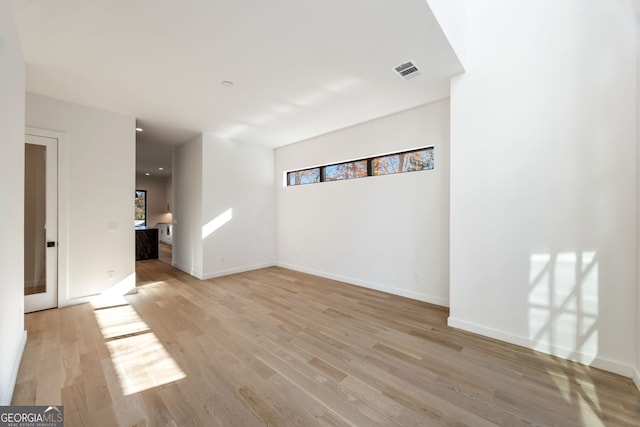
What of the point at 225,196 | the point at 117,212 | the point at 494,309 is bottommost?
the point at 494,309

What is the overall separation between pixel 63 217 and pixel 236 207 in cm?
257

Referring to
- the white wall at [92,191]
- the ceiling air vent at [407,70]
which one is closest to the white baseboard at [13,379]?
the white wall at [92,191]

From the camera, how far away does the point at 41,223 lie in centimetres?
317

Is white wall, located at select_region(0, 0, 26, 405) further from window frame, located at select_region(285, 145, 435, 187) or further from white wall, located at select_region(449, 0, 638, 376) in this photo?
window frame, located at select_region(285, 145, 435, 187)

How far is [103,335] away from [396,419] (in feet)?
9.76

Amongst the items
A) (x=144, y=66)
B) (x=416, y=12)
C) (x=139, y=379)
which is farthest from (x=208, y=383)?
(x=416, y=12)

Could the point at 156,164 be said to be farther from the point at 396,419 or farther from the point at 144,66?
the point at 396,419

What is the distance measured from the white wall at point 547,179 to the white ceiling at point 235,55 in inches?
23.7

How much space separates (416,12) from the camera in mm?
1885

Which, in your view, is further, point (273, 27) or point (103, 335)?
point (103, 335)

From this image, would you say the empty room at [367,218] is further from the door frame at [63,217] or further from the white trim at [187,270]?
the white trim at [187,270]

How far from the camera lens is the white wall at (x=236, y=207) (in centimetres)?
479

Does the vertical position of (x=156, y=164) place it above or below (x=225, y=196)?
above

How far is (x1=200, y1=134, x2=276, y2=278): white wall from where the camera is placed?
15.7 feet
